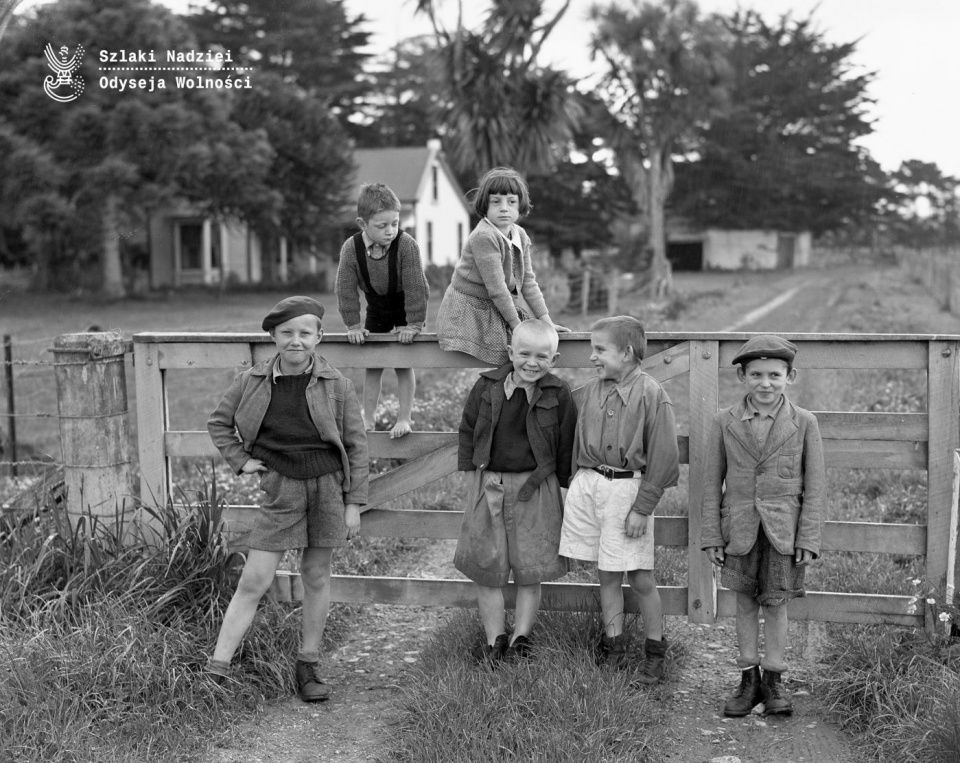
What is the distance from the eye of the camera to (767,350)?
3885 millimetres

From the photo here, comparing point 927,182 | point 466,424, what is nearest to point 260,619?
point 466,424

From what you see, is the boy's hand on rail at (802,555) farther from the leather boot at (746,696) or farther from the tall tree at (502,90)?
the tall tree at (502,90)

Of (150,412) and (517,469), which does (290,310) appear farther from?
(150,412)

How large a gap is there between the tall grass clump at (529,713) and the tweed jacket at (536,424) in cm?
71

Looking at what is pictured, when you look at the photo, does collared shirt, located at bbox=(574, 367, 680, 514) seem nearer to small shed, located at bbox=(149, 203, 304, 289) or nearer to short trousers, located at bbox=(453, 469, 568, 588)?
short trousers, located at bbox=(453, 469, 568, 588)

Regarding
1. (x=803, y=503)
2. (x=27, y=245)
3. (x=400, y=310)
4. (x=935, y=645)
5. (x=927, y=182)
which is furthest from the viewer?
(x=927, y=182)

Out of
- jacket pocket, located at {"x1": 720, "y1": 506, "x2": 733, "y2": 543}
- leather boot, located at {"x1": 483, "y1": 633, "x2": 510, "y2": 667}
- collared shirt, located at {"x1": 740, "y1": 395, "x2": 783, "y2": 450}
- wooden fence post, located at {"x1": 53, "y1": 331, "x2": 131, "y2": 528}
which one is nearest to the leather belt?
jacket pocket, located at {"x1": 720, "y1": 506, "x2": 733, "y2": 543}

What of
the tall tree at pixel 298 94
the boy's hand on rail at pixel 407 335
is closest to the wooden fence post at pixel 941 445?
the boy's hand on rail at pixel 407 335

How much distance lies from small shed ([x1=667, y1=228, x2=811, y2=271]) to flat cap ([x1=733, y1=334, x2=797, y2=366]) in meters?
60.9

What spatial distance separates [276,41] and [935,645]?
4827cm

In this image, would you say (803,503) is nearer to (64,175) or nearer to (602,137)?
(64,175)

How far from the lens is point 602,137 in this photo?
47938mm

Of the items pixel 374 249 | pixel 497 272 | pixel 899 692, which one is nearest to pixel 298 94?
pixel 374 249

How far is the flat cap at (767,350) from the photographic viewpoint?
12.8 ft
